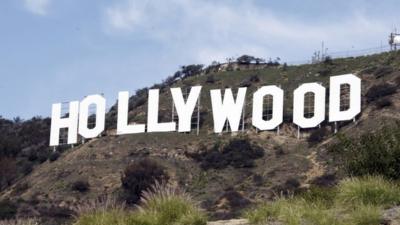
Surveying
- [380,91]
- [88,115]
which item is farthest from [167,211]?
[88,115]

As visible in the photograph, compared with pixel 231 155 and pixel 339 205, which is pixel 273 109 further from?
pixel 339 205

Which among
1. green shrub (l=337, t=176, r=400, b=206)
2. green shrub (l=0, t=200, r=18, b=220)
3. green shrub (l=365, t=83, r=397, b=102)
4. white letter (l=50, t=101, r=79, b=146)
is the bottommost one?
green shrub (l=0, t=200, r=18, b=220)

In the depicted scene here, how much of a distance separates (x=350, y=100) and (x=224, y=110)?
1019 centimetres

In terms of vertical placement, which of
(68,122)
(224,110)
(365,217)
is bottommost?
(365,217)

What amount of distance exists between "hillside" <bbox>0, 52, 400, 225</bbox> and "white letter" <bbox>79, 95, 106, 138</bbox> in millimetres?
1403

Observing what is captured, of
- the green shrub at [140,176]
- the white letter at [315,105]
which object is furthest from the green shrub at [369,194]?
the white letter at [315,105]

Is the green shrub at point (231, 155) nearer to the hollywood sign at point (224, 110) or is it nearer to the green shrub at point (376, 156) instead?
the hollywood sign at point (224, 110)

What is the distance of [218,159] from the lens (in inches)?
2665

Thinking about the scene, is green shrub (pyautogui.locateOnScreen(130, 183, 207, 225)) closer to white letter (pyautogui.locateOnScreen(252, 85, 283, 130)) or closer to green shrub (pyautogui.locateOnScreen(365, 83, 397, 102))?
white letter (pyautogui.locateOnScreen(252, 85, 283, 130))

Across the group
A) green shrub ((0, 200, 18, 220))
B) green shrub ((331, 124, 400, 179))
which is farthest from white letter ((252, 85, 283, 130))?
green shrub ((331, 124, 400, 179))

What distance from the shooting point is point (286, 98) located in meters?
78.4

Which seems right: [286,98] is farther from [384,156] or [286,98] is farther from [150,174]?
[384,156]

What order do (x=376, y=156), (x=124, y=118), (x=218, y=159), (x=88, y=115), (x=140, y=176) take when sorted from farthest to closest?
1. (x=88, y=115)
2. (x=124, y=118)
3. (x=218, y=159)
4. (x=140, y=176)
5. (x=376, y=156)

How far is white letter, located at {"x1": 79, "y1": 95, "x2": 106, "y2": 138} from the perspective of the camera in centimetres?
7481
